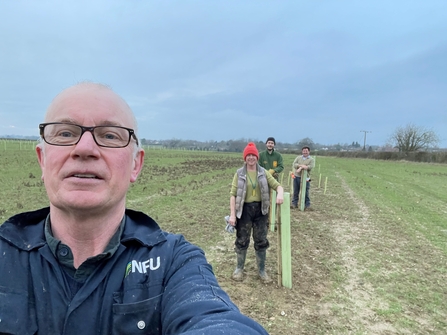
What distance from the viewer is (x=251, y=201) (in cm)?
470

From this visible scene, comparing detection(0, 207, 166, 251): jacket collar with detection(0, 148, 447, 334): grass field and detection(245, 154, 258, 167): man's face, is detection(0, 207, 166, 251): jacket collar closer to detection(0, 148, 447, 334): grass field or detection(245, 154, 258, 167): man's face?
detection(0, 148, 447, 334): grass field

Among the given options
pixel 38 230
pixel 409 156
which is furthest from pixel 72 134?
pixel 409 156

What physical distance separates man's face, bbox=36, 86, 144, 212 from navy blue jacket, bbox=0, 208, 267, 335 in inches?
9.8

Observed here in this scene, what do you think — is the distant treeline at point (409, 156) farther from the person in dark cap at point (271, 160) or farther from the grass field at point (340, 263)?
the person in dark cap at point (271, 160)

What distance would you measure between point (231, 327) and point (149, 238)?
2.11 ft

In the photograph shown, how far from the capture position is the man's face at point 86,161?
1354 mm

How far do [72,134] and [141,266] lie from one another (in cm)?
72

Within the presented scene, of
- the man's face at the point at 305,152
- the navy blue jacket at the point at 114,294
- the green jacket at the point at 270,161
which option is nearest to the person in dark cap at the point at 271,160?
the green jacket at the point at 270,161

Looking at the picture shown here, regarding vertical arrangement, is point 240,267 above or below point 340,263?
above

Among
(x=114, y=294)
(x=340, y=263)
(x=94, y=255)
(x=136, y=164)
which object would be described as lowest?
(x=340, y=263)

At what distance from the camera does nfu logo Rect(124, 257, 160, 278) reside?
135 cm

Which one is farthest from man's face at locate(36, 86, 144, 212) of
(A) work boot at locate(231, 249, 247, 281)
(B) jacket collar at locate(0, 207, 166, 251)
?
(A) work boot at locate(231, 249, 247, 281)

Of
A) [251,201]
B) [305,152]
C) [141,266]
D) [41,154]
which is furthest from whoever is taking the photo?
[305,152]

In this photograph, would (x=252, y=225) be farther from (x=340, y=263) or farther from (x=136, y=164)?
(x=136, y=164)
